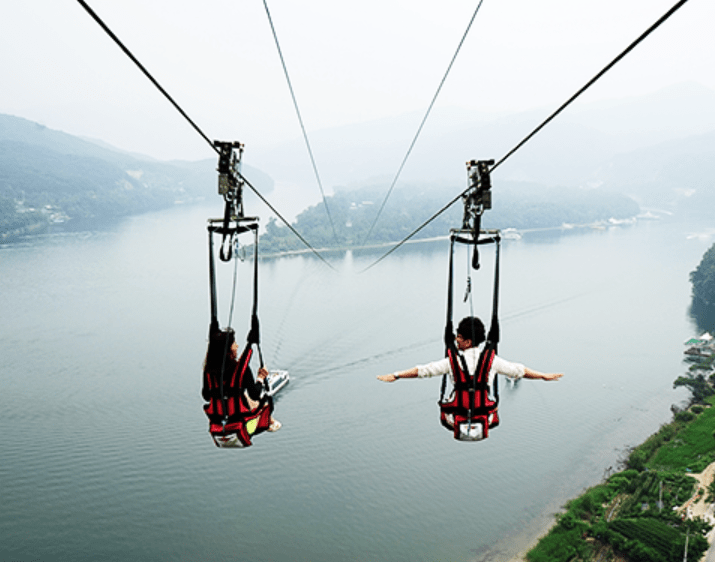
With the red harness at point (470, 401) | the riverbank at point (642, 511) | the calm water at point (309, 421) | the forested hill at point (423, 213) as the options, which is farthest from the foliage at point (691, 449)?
the forested hill at point (423, 213)

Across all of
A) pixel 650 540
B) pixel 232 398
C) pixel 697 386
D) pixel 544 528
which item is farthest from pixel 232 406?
pixel 697 386

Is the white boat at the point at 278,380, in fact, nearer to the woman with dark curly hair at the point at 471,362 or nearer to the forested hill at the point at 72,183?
the woman with dark curly hair at the point at 471,362

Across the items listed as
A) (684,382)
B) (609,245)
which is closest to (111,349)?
(684,382)

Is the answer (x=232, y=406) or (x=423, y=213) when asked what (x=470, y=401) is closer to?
(x=232, y=406)

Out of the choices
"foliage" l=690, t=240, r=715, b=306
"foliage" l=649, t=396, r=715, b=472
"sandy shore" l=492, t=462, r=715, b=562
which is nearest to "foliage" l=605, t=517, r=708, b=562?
"sandy shore" l=492, t=462, r=715, b=562

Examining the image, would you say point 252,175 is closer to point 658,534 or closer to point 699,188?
point 699,188

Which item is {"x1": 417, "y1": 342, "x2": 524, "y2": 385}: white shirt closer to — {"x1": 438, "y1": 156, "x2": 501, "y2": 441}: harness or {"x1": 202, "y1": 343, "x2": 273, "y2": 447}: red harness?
{"x1": 438, "y1": 156, "x2": 501, "y2": 441}: harness

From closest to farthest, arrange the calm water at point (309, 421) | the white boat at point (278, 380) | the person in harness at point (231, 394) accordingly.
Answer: the person in harness at point (231, 394) < the calm water at point (309, 421) < the white boat at point (278, 380)
